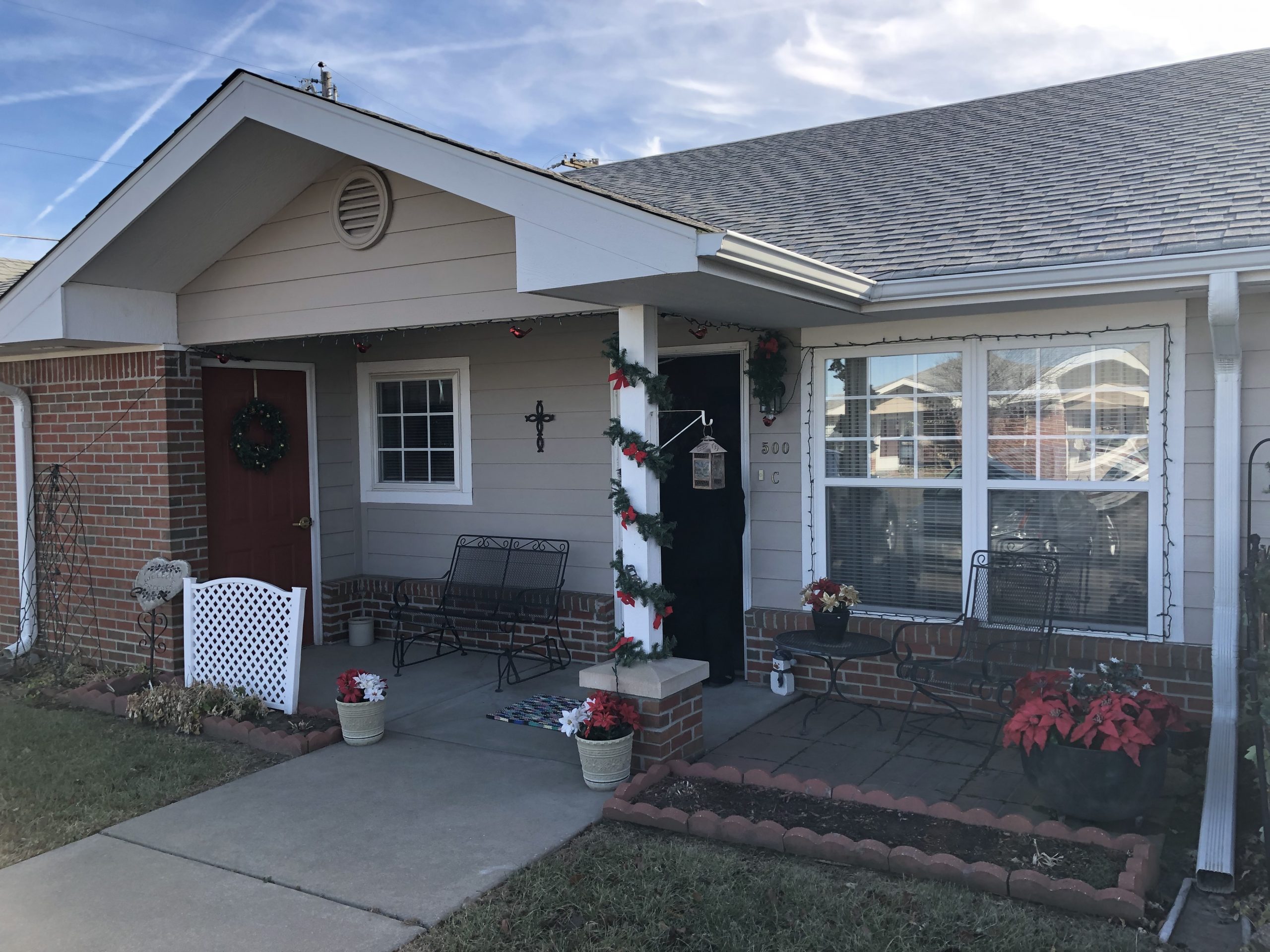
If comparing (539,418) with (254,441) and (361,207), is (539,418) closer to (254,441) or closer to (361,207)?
(361,207)

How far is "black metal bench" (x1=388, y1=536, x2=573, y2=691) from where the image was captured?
687 cm

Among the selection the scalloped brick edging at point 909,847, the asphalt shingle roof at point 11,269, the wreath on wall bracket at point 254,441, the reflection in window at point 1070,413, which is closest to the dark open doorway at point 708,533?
the reflection in window at point 1070,413

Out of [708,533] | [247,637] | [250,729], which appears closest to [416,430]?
[247,637]

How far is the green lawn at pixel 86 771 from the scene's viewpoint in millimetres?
4434

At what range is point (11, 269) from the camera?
9.45 m

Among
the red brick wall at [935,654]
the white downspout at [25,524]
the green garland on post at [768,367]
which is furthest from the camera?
the white downspout at [25,524]

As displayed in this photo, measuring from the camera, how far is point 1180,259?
4.34 m

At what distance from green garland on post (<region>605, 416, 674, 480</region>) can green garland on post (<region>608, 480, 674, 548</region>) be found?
0.16 meters

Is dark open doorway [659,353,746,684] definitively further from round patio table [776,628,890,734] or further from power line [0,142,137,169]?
power line [0,142,137,169]

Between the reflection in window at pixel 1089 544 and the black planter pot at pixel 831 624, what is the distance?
98 centimetres

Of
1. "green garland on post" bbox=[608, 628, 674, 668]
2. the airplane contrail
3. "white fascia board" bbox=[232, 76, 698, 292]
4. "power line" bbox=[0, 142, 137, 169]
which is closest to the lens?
"white fascia board" bbox=[232, 76, 698, 292]

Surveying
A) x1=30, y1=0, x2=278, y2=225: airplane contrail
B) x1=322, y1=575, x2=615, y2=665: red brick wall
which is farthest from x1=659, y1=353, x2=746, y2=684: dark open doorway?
x1=30, y1=0, x2=278, y2=225: airplane contrail

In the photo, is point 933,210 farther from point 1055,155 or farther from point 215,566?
point 215,566

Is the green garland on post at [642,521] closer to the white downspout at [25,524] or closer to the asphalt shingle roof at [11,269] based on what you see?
the white downspout at [25,524]
